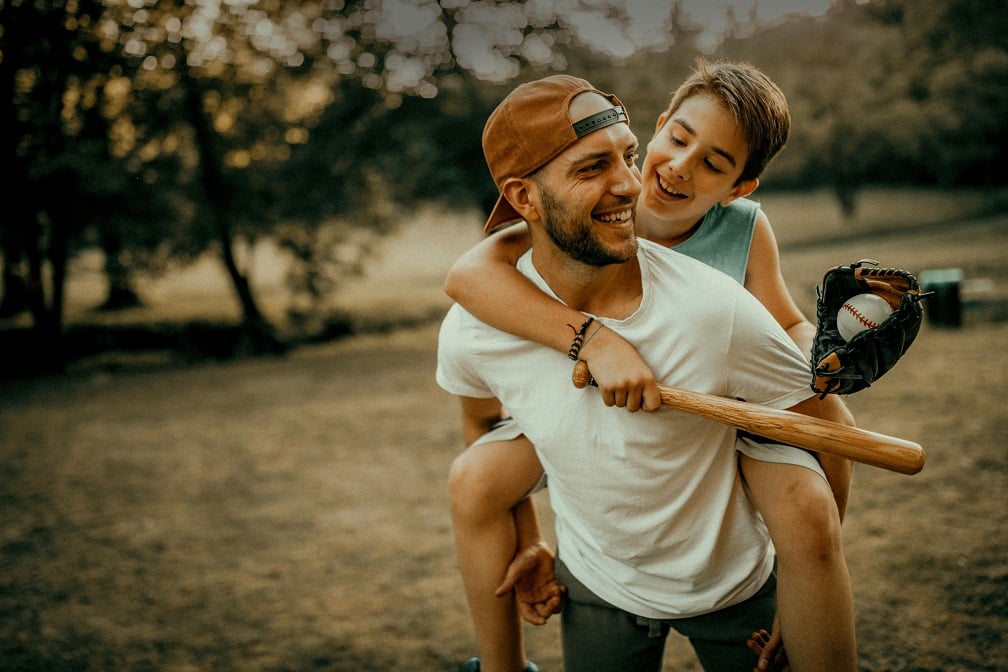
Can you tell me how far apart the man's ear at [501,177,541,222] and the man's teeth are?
198 mm

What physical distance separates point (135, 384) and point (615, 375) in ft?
38.5

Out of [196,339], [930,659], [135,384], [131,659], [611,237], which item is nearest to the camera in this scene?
[611,237]

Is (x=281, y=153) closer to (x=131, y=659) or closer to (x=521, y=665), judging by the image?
(x=131, y=659)

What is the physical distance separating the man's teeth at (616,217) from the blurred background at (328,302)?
2686 millimetres

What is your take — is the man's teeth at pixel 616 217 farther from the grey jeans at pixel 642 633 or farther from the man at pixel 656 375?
the grey jeans at pixel 642 633

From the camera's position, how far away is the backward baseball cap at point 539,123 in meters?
1.89

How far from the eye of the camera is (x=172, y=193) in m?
13.0

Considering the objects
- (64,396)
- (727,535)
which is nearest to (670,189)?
(727,535)

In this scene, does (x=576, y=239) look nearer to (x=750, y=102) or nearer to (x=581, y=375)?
(x=581, y=375)

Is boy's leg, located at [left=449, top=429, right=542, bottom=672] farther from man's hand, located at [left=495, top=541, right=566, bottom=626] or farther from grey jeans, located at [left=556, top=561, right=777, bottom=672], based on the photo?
grey jeans, located at [left=556, top=561, right=777, bottom=672]

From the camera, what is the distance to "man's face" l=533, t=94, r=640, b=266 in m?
1.88

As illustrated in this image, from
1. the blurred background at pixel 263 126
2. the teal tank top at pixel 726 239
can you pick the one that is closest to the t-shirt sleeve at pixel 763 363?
the teal tank top at pixel 726 239

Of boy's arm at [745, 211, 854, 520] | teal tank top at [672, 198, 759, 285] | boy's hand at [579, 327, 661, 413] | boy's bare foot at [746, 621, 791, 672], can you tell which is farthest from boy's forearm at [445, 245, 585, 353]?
boy's bare foot at [746, 621, 791, 672]

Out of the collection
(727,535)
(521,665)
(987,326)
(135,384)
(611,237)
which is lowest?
(135,384)
